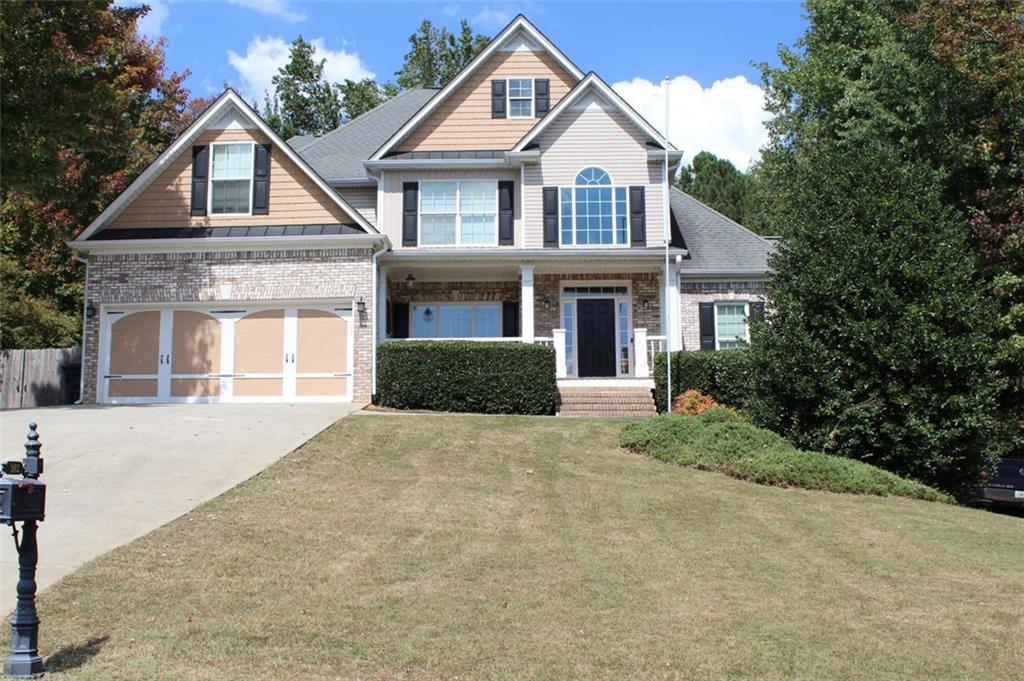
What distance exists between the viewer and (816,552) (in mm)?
8867

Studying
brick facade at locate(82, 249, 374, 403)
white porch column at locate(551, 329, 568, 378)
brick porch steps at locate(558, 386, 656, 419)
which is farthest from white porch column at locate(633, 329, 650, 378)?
brick facade at locate(82, 249, 374, 403)

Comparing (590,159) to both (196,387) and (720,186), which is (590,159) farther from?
(720,186)

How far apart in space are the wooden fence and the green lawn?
37.3 feet

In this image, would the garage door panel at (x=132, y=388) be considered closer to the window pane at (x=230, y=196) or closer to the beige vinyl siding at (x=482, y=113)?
the window pane at (x=230, y=196)

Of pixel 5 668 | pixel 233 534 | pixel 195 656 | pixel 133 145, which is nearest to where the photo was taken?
pixel 5 668

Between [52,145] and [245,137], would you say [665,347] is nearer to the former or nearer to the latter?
[245,137]

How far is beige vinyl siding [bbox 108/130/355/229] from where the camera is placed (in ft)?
63.9

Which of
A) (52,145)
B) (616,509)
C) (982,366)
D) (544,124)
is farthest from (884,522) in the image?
(52,145)

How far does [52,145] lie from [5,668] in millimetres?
12531

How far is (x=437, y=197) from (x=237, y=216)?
4890mm

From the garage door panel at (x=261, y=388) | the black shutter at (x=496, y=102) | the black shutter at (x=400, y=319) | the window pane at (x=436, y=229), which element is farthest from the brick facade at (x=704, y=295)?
the garage door panel at (x=261, y=388)

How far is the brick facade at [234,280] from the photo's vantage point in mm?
18812

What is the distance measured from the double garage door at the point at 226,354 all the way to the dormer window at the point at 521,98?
7.17 m

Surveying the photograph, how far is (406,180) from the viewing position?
2117cm
